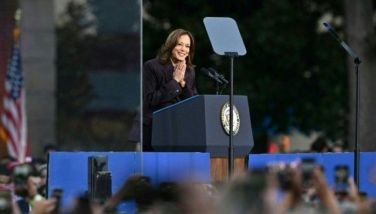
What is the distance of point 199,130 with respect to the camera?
1334 cm

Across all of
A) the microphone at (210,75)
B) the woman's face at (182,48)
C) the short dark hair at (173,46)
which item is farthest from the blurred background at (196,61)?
the microphone at (210,75)

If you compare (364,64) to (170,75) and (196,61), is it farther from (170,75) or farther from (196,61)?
(170,75)

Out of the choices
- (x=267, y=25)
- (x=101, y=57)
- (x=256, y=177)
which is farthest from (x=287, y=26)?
(x=256, y=177)

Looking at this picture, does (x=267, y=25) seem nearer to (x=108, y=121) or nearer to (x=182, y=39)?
(x=108, y=121)

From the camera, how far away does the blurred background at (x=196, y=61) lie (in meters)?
16.0

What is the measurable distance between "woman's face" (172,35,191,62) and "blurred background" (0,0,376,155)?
62 centimetres

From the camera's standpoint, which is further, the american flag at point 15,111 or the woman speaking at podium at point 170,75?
the american flag at point 15,111

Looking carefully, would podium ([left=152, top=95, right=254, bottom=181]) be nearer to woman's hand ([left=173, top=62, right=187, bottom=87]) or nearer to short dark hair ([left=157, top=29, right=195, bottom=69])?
woman's hand ([left=173, top=62, right=187, bottom=87])

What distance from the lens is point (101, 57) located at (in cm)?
1742

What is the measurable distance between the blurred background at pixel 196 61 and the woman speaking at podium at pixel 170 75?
31 centimetres

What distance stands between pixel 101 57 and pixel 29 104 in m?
5.82

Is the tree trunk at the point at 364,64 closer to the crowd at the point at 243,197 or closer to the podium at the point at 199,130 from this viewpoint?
the podium at the point at 199,130

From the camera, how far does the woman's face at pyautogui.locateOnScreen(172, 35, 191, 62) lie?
44.2 ft

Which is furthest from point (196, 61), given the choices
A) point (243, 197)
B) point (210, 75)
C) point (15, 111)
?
point (243, 197)
